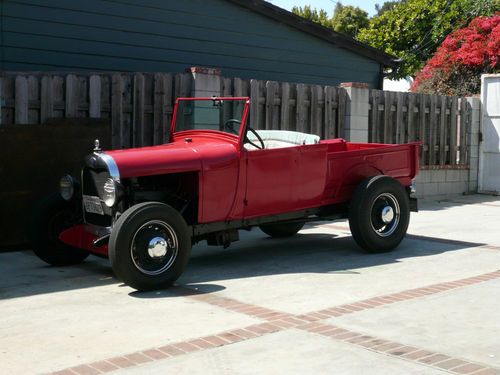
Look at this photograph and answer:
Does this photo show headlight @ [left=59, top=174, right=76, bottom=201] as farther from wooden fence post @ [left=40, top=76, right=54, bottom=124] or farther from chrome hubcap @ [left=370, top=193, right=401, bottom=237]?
chrome hubcap @ [left=370, top=193, right=401, bottom=237]

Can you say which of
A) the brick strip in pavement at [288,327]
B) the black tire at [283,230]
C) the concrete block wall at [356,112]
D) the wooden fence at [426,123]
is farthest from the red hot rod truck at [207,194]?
the wooden fence at [426,123]

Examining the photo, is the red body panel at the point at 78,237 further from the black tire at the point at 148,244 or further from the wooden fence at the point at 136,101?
the wooden fence at the point at 136,101

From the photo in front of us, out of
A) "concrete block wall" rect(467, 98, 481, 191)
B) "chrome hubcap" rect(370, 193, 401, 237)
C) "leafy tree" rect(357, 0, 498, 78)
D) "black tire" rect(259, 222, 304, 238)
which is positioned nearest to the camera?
"chrome hubcap" rect(370, 193, 401, 237)

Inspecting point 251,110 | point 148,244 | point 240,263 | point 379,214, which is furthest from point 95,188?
point 251,110

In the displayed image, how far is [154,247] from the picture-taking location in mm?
6617

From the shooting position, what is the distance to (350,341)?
5043mm

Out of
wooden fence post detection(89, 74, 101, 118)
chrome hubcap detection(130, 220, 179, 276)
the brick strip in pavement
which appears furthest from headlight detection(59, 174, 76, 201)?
wooden fence post detection(89, 74, 101, 118)

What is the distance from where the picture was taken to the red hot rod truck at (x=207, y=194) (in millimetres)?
6684

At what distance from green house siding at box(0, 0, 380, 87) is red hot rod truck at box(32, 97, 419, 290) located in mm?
3812

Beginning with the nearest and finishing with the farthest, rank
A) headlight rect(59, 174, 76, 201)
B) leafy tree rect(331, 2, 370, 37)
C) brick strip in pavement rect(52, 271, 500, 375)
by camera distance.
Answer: brick strip in pavement rect(52, 271, 500, 375) → headlight rect(59, 174, 76, 201) → leafy tree rect(331, 2, 370, 37)

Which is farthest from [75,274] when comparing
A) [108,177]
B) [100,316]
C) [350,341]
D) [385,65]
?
[385,65]

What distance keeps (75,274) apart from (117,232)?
1.27 meters

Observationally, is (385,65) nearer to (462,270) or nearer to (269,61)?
(269,61)

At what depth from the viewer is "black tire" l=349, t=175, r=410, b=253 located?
26.9ft
